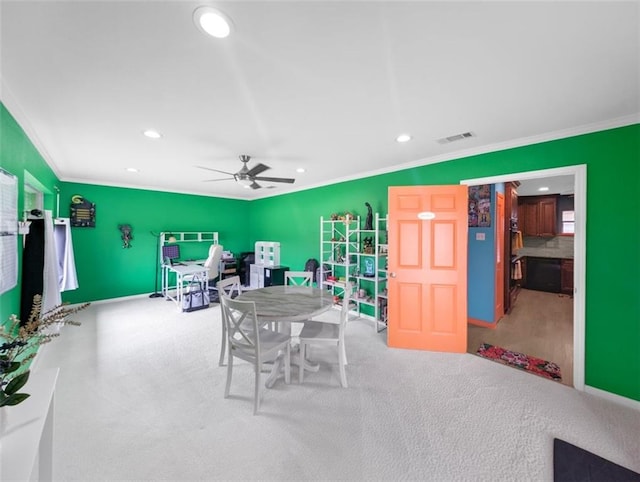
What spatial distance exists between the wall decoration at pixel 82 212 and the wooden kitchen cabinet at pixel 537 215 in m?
9.59

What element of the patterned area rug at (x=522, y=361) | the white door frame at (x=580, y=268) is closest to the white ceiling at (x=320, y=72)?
the white door frame at (x=580, y=268)

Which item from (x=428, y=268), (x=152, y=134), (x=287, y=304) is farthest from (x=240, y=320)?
(x=428, y=268)

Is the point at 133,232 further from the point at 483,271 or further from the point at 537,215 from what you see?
the point at 537,215

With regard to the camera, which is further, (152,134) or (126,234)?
(126,234)

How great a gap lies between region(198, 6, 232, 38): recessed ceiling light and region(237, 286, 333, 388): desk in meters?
1.91

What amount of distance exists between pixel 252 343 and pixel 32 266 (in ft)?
7.51

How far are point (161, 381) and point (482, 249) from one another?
4512 mm

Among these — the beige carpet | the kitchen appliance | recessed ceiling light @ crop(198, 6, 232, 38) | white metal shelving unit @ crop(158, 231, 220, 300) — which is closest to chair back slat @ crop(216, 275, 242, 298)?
the beige carpet

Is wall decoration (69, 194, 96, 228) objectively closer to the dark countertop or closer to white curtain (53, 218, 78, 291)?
white curtain (53, 218, 78, 291)

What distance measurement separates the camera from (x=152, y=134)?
2.67 meters

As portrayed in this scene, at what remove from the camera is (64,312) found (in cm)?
92

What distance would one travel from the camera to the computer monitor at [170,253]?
18.5ft

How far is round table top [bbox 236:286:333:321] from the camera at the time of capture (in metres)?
2.24

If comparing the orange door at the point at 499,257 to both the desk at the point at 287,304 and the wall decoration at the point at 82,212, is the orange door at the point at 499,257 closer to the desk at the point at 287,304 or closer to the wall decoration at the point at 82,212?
the desk at the point at 287,304
